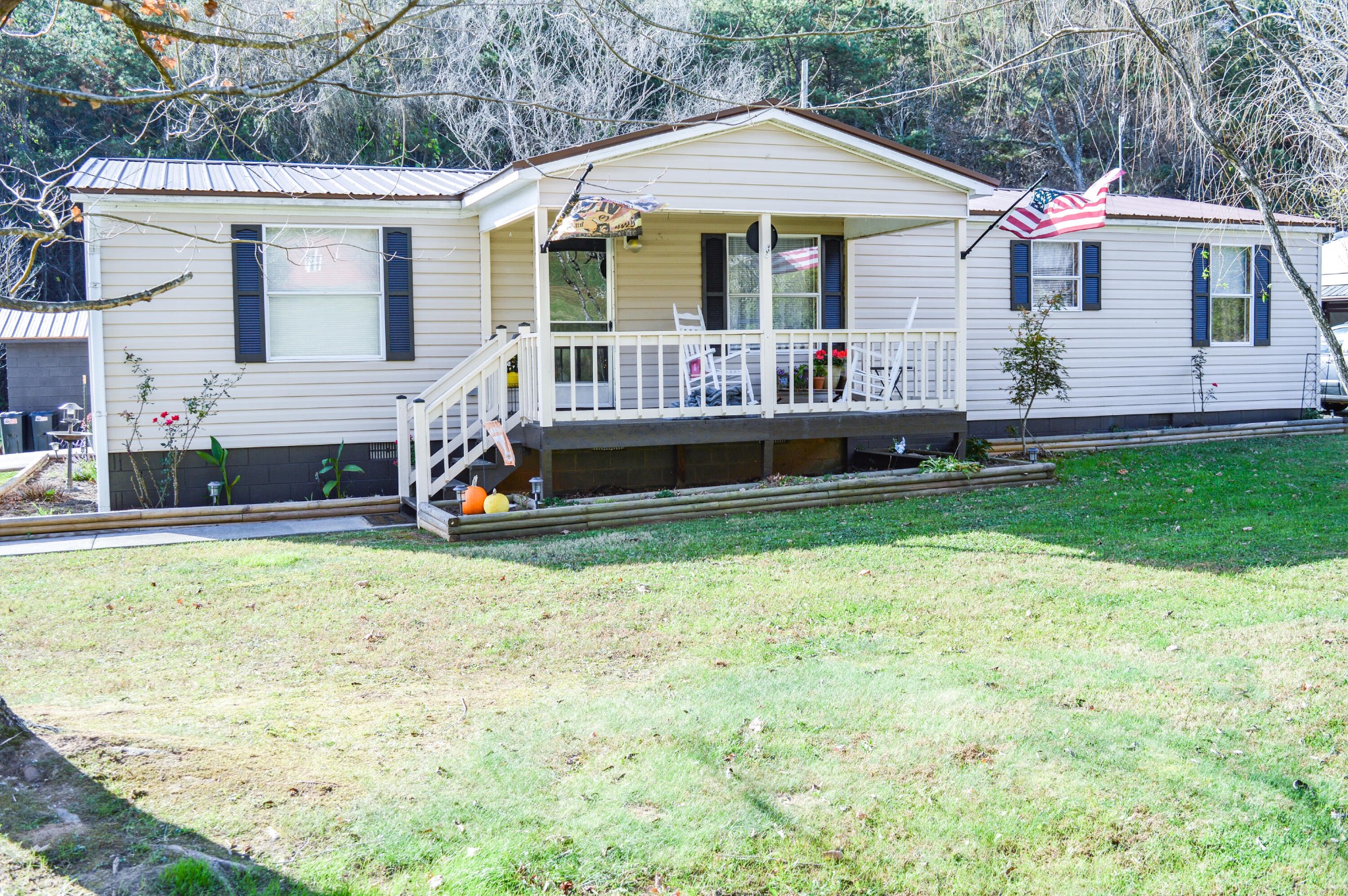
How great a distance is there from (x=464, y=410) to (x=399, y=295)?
2081mm

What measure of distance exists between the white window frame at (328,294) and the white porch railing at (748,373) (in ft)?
6.14

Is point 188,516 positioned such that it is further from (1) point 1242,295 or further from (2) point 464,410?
(1) point 1242,295

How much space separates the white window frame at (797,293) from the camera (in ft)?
41.7

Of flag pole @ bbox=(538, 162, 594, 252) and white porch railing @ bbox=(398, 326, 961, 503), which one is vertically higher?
flag pole @ bbox=(538, 162, 594, 252)

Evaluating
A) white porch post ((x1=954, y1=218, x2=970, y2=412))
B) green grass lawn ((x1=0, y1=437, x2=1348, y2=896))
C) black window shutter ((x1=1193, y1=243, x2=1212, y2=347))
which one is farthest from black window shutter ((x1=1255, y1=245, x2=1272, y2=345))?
green grass lawn ((x1=0, y1=437, x2=1348, y2=896))

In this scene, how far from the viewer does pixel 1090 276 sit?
14.4 metres

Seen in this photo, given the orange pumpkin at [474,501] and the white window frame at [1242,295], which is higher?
the white window frame at [1242,295]

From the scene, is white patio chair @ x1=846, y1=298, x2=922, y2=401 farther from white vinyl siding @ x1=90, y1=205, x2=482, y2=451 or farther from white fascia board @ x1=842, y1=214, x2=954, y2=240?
white vinyl siding @ x1=90, y1=205, x2=482, y2=451

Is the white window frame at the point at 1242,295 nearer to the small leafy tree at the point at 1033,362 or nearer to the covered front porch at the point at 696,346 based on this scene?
the small leafy tree at the point at 1033,362

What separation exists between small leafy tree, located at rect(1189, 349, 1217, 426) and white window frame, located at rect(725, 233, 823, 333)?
5861mm

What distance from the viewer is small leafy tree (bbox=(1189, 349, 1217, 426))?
15.2m

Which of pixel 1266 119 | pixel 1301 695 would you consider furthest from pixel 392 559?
pixel 1266 119

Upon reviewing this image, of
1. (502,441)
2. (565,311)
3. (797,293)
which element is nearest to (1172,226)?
(797,293)

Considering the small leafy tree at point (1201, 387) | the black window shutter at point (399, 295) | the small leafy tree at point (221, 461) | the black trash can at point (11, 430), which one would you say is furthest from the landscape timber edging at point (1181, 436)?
the black trash can at point (11, 430)
